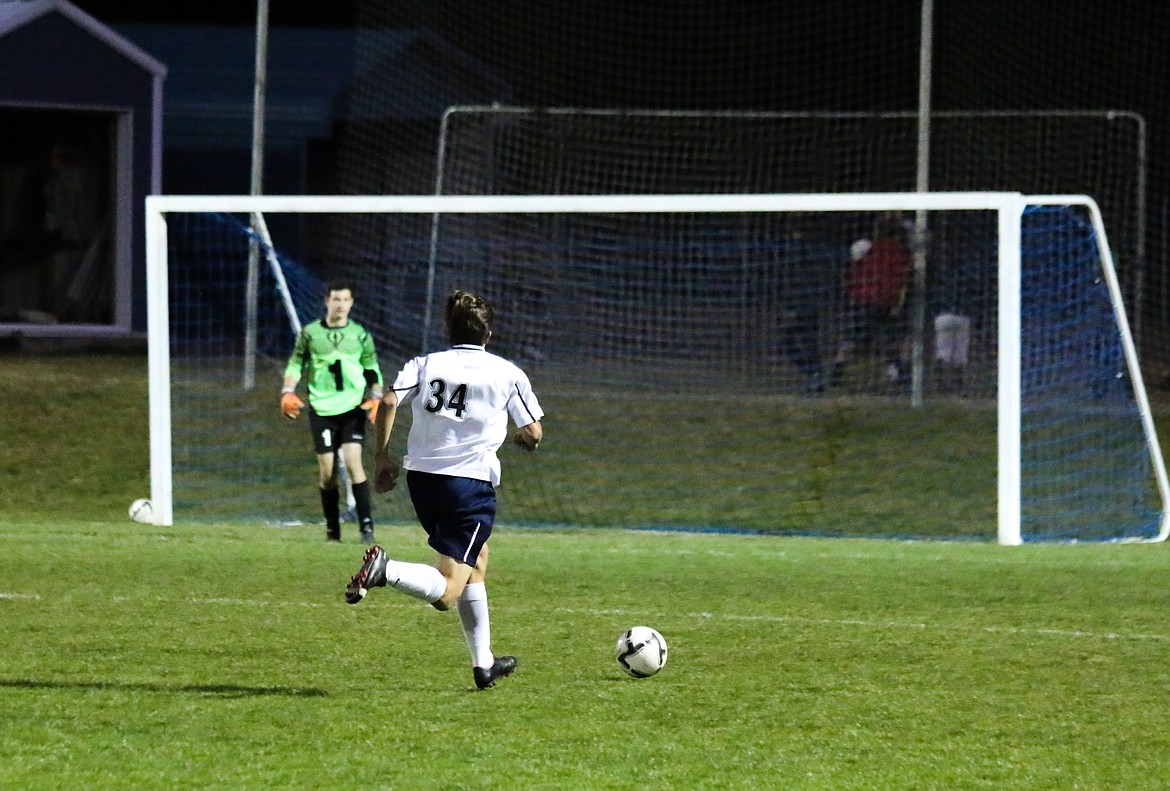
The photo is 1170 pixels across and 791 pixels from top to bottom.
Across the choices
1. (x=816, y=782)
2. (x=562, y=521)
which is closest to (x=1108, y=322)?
(x=562, y=521)

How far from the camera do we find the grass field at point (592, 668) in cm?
569

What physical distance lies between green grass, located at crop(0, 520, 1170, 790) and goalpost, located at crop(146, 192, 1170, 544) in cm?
227

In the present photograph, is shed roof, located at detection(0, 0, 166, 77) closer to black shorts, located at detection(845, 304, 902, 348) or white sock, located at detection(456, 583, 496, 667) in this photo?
black shorts, located at detection(845, 304, 902, 348)

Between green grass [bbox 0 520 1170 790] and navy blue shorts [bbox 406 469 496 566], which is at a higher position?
navy blue shorts [bbox 406 469 496 566]

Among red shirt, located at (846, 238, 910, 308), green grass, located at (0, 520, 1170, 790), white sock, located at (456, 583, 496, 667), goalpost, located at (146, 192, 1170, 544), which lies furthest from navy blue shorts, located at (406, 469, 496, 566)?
red shirt, located at (846, 238, 910, 308)

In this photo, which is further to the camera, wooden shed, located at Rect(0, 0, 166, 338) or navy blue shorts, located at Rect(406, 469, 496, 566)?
wooden shed, located at Rect(0, 0, 166, 338)

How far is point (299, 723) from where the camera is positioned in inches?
244

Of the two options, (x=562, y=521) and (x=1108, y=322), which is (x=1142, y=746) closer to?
(x=562, y=521)

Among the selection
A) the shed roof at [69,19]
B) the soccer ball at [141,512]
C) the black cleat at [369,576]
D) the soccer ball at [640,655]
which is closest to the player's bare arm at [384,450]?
the black cleat at [369,576]

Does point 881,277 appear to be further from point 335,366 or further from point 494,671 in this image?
point 494,671

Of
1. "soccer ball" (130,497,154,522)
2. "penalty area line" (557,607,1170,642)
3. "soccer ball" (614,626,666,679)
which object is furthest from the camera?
"soccer ball" (130,497,154,522)

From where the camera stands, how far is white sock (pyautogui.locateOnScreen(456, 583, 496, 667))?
6.83m

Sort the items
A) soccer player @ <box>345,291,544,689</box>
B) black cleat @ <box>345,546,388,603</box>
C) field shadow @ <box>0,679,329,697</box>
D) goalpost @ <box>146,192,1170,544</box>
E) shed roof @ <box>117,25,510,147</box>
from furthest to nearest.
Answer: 1. shed roof @ <box>117,25,510,147</box>
2. goalpost @ <box>146,192,1170,544</box>
3. soccer player @ <box>345,291,544,689</box>
4. field shadow @ <box>0,679,329,697</box>
5. black cleat @ <box>345,546,388,603</box>

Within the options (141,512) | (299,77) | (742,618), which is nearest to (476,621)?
(742,618)
